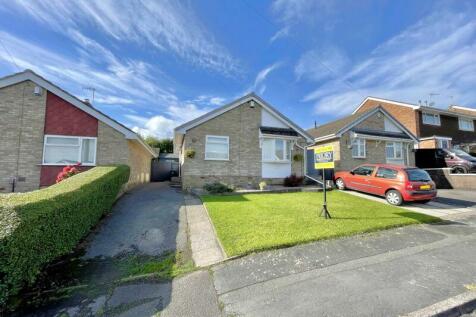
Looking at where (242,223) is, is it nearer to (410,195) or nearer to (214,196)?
(214,196)

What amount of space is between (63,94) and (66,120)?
1.31 metres

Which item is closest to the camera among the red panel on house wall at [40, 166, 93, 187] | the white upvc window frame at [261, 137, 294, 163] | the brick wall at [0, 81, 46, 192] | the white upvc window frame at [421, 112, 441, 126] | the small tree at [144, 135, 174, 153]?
the brick wall at [0, 81, 46, 192]

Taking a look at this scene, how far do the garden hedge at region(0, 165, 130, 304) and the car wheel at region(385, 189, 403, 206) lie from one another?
1207 centimetres

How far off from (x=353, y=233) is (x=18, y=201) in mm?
7697

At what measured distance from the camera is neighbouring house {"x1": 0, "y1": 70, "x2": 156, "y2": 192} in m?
9.89

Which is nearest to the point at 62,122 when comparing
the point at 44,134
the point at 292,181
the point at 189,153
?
the point at 44,134

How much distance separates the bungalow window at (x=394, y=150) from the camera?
59.8 feet

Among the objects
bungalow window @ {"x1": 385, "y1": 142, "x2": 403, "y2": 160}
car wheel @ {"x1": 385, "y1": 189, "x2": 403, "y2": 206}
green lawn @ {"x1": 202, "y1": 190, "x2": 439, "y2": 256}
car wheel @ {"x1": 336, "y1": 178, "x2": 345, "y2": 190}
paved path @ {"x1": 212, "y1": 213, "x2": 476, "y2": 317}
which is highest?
bungalow window @ {"x1": 385, "y1": 142, "x2": 403, "y2": 160}

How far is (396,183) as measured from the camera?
9.73 meters

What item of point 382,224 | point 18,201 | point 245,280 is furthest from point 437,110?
point 18,201

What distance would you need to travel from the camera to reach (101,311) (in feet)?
10.5

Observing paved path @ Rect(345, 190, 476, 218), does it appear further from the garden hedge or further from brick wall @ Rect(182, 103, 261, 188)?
the garden hedge

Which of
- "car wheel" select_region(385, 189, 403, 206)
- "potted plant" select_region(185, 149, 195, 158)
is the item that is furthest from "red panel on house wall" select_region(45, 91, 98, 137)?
"car wheel" select_region(385, 189, 403, 206)

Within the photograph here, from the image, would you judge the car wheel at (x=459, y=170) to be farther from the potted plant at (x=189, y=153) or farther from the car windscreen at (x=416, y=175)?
the potted plant at (x=189, y=153)
